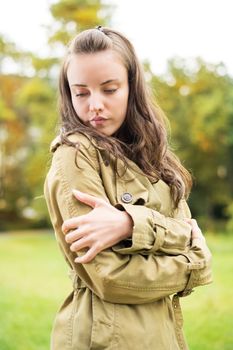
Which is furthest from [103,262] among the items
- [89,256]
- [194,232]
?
[194,232]

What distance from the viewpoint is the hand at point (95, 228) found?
67.6 inches

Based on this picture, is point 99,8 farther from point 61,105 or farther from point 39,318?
point 61,105

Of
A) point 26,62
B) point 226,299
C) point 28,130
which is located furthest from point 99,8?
point 226,299

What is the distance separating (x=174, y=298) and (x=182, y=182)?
0.37 metres

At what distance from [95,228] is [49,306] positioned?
15.7ft

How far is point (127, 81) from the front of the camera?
1.96 meters

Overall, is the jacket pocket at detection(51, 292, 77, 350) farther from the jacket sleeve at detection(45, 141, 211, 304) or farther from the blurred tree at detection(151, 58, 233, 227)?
the blurred tree at detection(151, 58, 233, 227)

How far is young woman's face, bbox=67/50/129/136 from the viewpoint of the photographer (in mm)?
1855

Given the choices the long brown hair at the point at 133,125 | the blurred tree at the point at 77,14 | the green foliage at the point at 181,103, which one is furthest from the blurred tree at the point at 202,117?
the long brown hair at the point at 133,125

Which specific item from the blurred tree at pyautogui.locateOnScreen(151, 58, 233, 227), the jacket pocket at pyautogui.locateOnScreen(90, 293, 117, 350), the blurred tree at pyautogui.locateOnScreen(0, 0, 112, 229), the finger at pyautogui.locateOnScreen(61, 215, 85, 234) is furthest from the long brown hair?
the blurred tree at pyautogui.locateOnScreen(151, 58, 233, 227)

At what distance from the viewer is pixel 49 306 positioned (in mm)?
6328

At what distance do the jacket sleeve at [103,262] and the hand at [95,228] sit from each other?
0.02m

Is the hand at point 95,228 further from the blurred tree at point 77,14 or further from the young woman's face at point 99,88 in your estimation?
the blurred tree at point 77,14

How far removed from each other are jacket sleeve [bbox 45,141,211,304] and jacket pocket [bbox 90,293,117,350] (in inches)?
1.5
